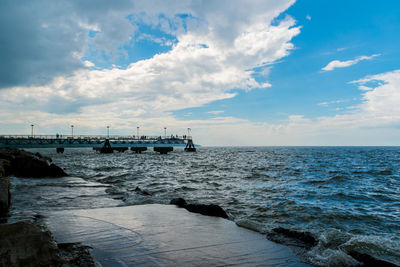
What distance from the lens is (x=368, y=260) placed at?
417 cm

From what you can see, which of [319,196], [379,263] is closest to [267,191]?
[319,196]

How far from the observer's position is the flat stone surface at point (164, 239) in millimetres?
3863

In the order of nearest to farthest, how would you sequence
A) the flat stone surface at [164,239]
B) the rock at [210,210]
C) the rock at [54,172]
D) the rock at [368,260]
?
the flat stone surface at [164,239] < the rock at [368,260] < the rock at [210,210] < the rock at [54,172]

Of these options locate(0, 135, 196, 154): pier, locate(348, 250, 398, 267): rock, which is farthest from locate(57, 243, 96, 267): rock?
locate(0, 135, 196, 154): pier

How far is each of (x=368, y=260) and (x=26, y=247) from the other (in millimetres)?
4989

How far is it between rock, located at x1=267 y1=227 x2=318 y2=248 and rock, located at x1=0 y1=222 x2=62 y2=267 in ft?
12.9

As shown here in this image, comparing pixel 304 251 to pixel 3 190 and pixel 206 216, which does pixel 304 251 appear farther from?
pixel 3 190

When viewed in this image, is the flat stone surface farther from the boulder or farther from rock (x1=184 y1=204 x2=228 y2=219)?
the boulder

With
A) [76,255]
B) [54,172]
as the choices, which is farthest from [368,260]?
[54,172]

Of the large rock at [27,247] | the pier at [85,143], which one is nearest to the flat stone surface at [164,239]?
the large rock at [27,247]

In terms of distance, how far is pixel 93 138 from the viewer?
5098 inches

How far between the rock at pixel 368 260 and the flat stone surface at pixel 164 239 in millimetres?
1108

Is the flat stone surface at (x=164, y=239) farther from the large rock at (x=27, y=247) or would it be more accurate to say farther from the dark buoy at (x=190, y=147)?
the dark buoy at (x=190, y=147)

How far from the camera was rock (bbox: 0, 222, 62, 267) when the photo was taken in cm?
288
